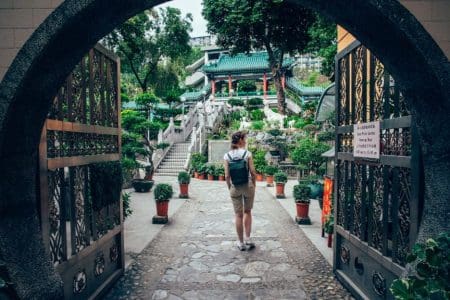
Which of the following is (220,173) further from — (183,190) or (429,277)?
(429,277)

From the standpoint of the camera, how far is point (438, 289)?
179cm

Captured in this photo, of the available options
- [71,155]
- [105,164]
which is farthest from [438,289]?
[105,164]

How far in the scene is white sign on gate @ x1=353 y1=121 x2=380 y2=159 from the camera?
3.30 meters

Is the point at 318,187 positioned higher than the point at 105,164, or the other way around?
the point at 105,164

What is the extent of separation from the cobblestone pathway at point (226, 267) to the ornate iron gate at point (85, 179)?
0.56m

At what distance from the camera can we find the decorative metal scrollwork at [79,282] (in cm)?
329

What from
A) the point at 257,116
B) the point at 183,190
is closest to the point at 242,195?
the point at 183,190

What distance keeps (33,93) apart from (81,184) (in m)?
1.24

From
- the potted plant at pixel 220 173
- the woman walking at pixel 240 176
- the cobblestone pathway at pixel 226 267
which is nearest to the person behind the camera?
the cobblestone pathway at pixel 226 267

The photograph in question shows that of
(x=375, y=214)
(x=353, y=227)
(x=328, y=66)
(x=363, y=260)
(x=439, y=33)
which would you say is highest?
(x=328, y=66)

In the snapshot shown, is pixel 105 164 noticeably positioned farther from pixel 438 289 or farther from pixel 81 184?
pixel 438 289

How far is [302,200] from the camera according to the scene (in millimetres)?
7316

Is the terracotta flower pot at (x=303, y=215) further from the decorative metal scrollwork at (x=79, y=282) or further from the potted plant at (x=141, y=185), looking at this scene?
the potted plant at (x=141, y=185)

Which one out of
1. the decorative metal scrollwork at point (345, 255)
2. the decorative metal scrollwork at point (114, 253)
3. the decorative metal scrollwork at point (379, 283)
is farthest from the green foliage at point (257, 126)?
the decorative metal scrollwork at point (379, 283)
